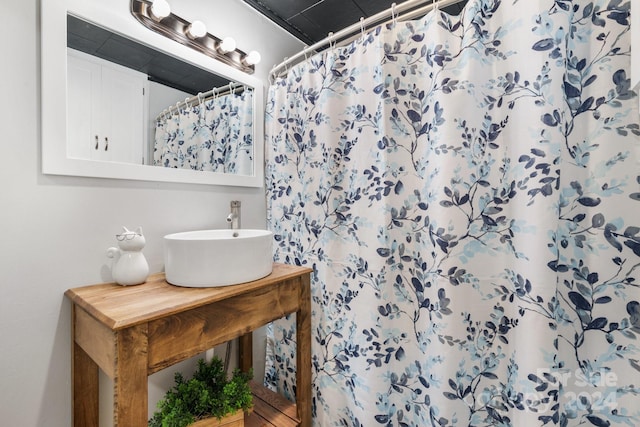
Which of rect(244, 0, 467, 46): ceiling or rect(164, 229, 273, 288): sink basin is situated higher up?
rect(244, 0, 467, 46): ceiling

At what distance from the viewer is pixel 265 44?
1621 mm

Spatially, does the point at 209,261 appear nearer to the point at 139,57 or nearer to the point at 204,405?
the point at 204,405

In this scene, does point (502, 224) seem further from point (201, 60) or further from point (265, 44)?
point (265, 44)

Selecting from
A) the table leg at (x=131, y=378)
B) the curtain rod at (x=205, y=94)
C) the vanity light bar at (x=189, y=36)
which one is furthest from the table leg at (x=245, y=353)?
the vanity light bar at (x=189, y=36)

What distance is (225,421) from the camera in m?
1.00

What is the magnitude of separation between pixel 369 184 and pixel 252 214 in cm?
73

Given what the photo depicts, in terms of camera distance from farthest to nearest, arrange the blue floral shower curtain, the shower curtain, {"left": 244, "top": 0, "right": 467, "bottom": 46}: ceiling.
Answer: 1. {"left": 244, "top": 0, "right": 467, "bottom": 46}: ceiling
2. the shower curtain
3. the blue floral shower curtain

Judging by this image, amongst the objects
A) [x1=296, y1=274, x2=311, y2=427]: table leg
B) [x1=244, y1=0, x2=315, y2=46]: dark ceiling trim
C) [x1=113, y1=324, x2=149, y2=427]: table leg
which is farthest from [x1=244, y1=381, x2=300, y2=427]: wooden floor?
[x1=244, y1=0, x2=315, y2=46]: dark ceiling trim

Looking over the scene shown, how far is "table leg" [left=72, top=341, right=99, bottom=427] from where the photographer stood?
946 millimetres

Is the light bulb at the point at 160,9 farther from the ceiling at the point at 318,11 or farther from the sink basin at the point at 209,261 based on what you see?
the sink basin at the point at 209,261

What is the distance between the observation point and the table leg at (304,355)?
1.25 metres

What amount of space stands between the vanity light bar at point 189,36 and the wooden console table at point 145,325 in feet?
3.38

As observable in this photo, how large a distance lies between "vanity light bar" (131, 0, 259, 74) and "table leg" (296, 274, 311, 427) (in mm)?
1165

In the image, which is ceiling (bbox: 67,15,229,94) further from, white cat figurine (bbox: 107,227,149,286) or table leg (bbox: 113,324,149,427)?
table leg (bbox: 113,324,149,427)
